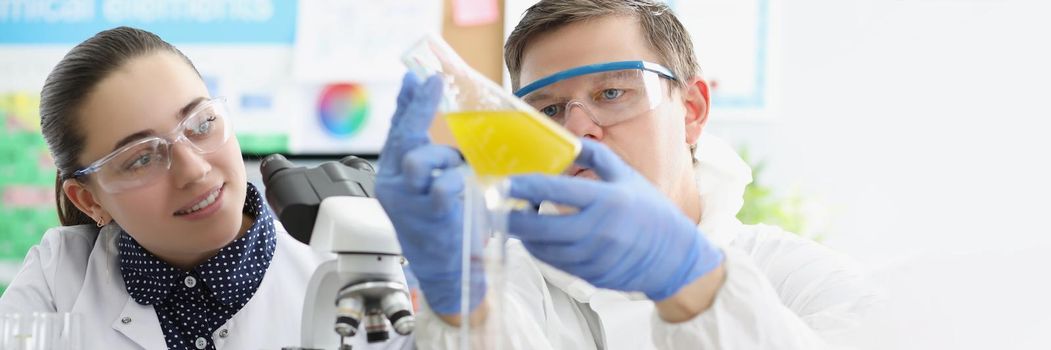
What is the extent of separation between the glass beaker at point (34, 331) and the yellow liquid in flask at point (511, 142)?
2.82ft

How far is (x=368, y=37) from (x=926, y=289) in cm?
293

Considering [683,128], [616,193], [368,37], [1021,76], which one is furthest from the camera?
[368,37]

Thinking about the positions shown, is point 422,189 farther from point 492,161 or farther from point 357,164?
point 357,164

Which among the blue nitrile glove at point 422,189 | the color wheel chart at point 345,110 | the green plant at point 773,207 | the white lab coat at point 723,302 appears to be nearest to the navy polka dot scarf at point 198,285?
the white lab coat at point 723,302

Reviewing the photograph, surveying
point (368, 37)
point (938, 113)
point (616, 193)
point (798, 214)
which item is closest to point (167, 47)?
point (616, 193)

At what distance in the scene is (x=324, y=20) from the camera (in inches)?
165

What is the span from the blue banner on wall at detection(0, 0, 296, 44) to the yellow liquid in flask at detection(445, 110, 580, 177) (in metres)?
3.19

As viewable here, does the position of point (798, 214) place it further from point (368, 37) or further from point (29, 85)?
point (29, 85)

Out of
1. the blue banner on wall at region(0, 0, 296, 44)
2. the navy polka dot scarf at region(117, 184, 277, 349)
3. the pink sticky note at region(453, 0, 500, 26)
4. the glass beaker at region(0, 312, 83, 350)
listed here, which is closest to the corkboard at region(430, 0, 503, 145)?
the pink sticky note at region(453, 0, 500, 26)

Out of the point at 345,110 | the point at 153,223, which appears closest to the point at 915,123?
the point at 345,110

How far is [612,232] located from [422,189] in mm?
262

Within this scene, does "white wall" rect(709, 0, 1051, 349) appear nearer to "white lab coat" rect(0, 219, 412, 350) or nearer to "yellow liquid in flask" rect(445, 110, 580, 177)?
"white lab coat" rect(0, 219, 412, 350)

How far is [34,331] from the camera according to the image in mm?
1607

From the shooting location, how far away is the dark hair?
2010 millimetres
